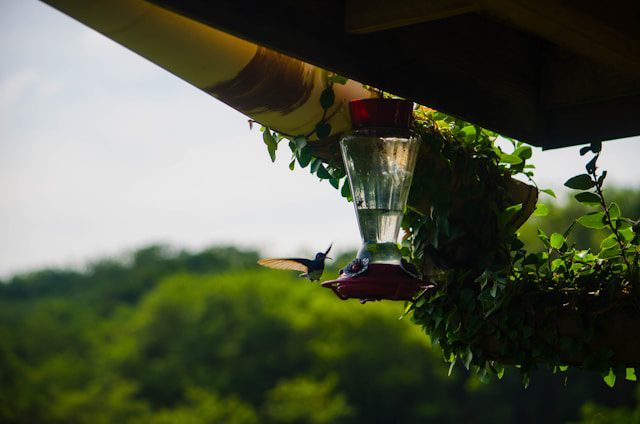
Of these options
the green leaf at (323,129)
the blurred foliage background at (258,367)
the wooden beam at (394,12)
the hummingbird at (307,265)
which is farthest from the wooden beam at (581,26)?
the blurred foliage background at (258,367)

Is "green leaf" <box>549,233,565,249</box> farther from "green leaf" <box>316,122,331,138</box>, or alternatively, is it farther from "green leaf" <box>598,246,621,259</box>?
"green leaf" <box>316,122,331,138</box>

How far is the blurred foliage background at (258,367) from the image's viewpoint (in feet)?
119

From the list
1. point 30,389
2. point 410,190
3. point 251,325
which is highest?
point 410,190

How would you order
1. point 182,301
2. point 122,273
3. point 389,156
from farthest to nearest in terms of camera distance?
point 122,273, point 182,301, point 389,156

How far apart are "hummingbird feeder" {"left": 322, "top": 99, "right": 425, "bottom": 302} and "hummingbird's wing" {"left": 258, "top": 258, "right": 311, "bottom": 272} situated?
31 cm

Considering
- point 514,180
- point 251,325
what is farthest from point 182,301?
point 514,180

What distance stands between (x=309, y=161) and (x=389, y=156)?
21cm

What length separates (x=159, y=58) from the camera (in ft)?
5.68

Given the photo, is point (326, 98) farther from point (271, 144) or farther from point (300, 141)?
point (271, 144)

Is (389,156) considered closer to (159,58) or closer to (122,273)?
(159,58)

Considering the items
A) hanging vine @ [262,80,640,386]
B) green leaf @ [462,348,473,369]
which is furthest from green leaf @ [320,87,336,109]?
green leaf @ [462,348,473,369]

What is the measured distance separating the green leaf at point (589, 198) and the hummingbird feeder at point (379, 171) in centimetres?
44

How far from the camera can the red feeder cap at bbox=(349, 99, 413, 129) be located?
222cm

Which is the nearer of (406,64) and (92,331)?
(406,64)
